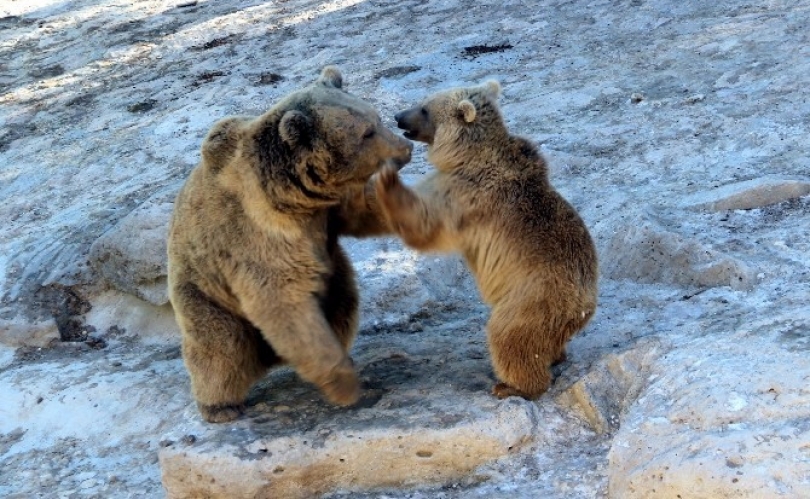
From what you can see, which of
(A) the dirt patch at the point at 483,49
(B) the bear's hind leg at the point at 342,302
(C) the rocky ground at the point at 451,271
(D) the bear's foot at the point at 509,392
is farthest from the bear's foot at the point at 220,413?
(A) the dirt patch at the point at 483,49

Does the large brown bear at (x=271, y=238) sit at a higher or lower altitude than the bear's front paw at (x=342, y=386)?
higher

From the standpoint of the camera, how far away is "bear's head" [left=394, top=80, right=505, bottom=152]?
511 centimetres

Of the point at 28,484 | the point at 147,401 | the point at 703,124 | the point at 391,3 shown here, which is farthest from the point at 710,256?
the point at 391,3

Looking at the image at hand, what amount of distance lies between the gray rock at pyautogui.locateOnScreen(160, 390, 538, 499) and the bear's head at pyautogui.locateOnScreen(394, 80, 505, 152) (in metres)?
1.47

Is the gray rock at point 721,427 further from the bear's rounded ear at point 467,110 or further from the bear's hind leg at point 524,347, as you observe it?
the bear's rounded ear at point 467,110

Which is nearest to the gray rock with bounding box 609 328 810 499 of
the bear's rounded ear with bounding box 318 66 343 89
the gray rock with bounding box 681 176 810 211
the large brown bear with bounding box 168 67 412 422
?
the large brown bear with bounding box 168 67 412 422

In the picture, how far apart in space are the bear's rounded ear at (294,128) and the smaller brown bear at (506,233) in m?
0.44

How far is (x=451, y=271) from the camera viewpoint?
6.89 metres

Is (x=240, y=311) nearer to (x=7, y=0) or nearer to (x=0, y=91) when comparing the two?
(x=0, y=91)

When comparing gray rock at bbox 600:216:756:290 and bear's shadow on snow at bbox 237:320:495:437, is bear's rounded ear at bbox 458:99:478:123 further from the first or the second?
gray rock at bbox 600:216:756:290

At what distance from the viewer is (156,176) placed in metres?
8.73

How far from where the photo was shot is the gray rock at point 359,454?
14.8 feet

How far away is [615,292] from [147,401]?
306 centimetres

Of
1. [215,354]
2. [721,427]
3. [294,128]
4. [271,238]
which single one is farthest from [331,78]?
[721,427]
